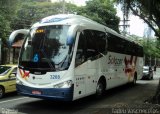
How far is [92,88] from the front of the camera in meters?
12.6

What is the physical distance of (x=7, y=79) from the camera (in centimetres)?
1342

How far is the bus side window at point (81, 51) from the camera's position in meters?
11.1

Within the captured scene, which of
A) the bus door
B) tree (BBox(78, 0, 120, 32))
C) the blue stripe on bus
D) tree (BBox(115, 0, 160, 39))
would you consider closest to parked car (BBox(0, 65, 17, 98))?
the blue stripe on bus

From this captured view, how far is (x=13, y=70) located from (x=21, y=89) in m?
2.87

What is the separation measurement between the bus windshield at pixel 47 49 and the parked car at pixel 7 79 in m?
2.16

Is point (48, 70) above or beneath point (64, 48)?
beneath

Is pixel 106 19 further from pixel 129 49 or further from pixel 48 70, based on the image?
pixel 48 70

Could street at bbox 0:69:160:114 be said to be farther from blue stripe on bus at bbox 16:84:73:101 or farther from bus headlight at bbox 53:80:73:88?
bus headlight at bbox 53:80:73:88

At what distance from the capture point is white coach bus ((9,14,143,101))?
10.6m

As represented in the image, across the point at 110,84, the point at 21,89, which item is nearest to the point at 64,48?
the point at 21,89

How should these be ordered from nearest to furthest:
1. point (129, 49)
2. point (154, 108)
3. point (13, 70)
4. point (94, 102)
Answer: point (154, 108) < point (94, 102) < point (13, 70) < point (129, 49)

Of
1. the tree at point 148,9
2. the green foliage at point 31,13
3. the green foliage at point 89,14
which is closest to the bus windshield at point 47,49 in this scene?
the tree at point 148,9

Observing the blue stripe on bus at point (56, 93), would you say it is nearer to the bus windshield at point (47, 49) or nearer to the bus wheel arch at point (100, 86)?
the bus windshield at point (47, 49)

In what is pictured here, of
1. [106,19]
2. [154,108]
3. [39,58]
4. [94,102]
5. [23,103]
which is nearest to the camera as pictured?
[154,108]
